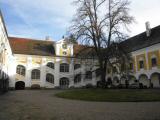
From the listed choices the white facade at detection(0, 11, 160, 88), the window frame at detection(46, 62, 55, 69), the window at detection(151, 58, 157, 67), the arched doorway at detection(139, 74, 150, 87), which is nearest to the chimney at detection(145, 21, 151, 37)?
the white facade at detection(0, 11, 160, 88)

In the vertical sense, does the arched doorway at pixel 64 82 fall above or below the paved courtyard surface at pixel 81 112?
above

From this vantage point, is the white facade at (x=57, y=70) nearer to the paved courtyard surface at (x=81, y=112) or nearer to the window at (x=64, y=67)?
the window at (x=64, y=67)

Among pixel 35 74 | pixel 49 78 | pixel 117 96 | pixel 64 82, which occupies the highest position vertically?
pixel 35 74

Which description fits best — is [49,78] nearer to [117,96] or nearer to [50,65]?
[50,65]

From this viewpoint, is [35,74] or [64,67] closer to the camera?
[35,74]

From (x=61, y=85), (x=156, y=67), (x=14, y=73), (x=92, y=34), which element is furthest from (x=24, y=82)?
(x=156, y=67)

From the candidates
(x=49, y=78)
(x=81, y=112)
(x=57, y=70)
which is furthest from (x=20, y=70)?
(x=81, y=112)

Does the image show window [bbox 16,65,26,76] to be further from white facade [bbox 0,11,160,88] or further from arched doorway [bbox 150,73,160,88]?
arched doorway [bbox 150,73,160,88]

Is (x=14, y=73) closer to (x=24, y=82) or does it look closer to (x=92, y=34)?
(x=24, y=82)

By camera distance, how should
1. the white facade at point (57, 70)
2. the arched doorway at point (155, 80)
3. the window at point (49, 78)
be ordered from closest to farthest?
the arched doorway at point (155, 80)
the white facade at point (57, 70)
the window at point (49, 78)

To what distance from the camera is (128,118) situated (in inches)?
320

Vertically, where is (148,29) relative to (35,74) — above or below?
above

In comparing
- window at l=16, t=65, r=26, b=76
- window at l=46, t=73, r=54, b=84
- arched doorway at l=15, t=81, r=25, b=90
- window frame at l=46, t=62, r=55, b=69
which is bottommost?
arched doorway at l=15, t=81, r=25, b=90

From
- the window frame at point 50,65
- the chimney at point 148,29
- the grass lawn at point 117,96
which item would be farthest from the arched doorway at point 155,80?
the window frame at point 50,65
